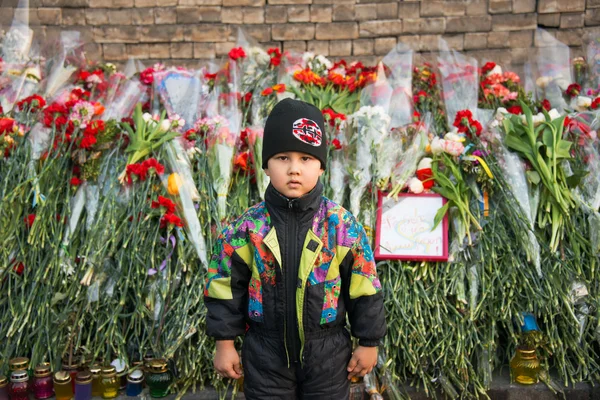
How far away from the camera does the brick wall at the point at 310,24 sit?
4469 mm

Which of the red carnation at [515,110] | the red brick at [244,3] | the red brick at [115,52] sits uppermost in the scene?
the red brick at [244,3]

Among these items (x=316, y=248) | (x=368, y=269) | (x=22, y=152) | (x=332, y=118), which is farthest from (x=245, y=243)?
(x=22, y=152)

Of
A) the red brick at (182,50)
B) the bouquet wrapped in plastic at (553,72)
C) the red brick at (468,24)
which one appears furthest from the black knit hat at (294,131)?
the red brick at (468,24)

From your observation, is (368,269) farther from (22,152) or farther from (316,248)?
(22,152)

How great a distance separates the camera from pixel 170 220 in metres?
3.04

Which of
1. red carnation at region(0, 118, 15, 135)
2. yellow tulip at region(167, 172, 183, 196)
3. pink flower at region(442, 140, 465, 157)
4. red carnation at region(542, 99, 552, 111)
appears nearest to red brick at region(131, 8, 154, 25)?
red carnation at region(0, 118, 15, 135)

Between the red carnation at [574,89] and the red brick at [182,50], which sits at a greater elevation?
the red brick at [182,50]

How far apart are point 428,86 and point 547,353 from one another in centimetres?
190

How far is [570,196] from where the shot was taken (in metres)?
3.15

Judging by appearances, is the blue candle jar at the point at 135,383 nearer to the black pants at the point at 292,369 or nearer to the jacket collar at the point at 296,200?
the black pants at the point at 292,369

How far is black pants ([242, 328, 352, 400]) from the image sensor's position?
2.04 m

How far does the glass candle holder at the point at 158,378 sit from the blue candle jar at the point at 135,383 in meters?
0.05

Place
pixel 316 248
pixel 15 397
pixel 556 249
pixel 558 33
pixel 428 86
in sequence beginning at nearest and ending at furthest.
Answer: pixel 316 248
pixel 15 397
pixel 556 249
pixel 428 86
pixel 558 33

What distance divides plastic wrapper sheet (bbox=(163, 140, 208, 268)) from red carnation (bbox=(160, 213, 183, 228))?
4cm
